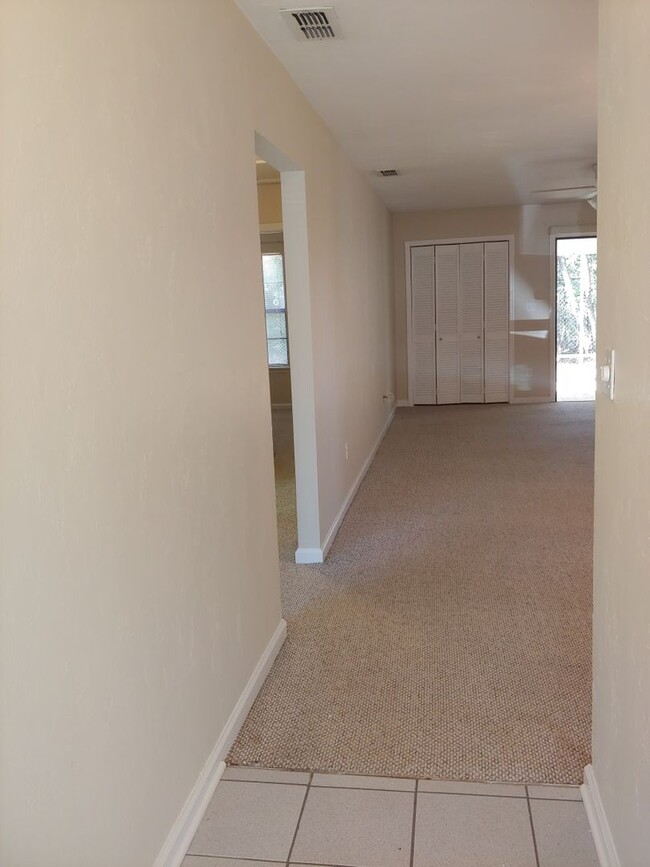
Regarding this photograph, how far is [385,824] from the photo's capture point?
1906 millimetres

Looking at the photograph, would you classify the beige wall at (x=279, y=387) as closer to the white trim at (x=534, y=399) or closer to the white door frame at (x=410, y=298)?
the white door frame at (x=410, y=298)

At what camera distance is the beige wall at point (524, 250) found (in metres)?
8.43

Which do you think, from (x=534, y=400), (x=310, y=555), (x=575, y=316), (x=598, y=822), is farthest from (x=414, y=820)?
(x=575, y=316)

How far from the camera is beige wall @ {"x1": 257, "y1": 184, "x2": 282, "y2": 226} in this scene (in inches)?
297

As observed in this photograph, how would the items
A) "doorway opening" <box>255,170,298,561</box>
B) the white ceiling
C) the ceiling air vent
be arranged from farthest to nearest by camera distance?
"doorway opening" <box>255,170,298,561</box> → the white ceiling → the ceiling air vent

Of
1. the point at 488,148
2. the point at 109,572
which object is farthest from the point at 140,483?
the point at 488,148

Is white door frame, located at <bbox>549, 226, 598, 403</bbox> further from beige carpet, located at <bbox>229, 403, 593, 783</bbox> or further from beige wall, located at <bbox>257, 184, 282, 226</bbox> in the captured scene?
beige carpet, located at <bbox>229, 403, 593, 783</bbox>

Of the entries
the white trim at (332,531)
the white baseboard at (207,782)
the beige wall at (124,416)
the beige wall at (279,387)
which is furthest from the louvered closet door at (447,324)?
the white baseboard at (207,782)

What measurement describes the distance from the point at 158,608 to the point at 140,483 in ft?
1.00

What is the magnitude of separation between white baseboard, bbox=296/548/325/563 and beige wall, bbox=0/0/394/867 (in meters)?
1.17

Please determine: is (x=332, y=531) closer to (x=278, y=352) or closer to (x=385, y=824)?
(x=385, y=824)

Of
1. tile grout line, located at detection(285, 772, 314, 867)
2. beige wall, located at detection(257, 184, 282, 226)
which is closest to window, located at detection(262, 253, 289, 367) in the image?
beige wall, located at detection(257, 184, 282, 226)

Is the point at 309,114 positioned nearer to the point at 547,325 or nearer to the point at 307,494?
the point at 307,494

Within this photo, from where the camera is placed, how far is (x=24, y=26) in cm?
119
